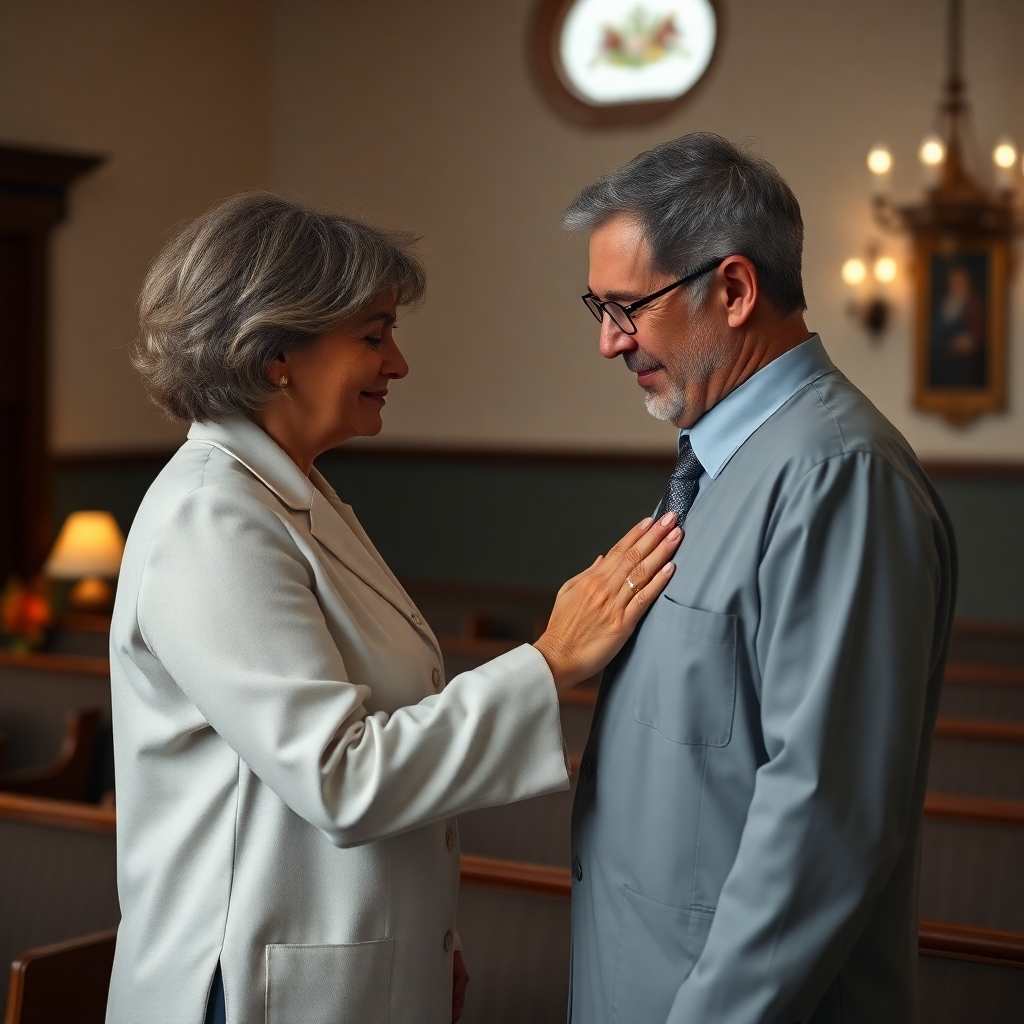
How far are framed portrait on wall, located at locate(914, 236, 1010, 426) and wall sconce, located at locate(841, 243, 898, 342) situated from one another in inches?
7.1

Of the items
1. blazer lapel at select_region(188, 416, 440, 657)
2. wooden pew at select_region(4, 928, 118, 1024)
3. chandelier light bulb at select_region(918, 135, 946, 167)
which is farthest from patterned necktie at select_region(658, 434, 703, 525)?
chandelier light bulb at select_region(918, 135, 946, 167)

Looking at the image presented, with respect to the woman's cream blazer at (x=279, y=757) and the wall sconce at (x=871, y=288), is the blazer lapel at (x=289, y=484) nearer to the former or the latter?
the woman's cream blazer at (x=279, y=757)

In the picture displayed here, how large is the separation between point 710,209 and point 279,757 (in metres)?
0.81

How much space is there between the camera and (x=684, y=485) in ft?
5.41

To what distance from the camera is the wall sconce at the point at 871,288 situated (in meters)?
7.03

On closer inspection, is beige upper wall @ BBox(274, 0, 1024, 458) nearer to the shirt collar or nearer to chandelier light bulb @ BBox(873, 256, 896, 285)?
chandelier light bulb @ BBox(873, 256, 896, 285)

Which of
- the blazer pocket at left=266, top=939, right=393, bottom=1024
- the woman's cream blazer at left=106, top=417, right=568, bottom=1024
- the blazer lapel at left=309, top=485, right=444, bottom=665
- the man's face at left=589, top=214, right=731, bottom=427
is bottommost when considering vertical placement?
the blazer pocket at left=266, top=939, right=393, bottom=1024

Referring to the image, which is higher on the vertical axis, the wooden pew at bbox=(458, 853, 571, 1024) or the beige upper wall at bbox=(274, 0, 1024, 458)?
the beige upper wall at bbox=(274, 0, 1024, 458)

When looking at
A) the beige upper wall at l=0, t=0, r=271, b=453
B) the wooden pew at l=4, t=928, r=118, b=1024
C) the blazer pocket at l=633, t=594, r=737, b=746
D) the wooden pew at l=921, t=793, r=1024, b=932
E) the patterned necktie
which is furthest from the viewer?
the beige upper wall at l=0, t=0, r=271, b=453

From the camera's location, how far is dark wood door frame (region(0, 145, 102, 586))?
23.2 feet

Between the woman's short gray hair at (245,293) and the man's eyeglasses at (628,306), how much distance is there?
0.30 meters

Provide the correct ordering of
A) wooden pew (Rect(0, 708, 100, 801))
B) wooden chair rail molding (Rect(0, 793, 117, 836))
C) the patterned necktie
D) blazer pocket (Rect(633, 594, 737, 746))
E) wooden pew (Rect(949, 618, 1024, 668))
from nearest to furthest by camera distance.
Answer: blazer pocket (Rect(633, 594, 737, 746)) → the patterned necktie → wooden chair rail molding (Rect(0, 793, 117, 836)) → wooden pew (Rect(0, 708, 100, 801)) → wooden pew (Rect(949, 618, 1024, 668))

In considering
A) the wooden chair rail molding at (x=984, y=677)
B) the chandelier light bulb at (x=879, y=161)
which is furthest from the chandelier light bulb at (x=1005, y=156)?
the wooden chair rail molding at (x=984, y=677)

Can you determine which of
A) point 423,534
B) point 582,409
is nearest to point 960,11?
point 582,409
